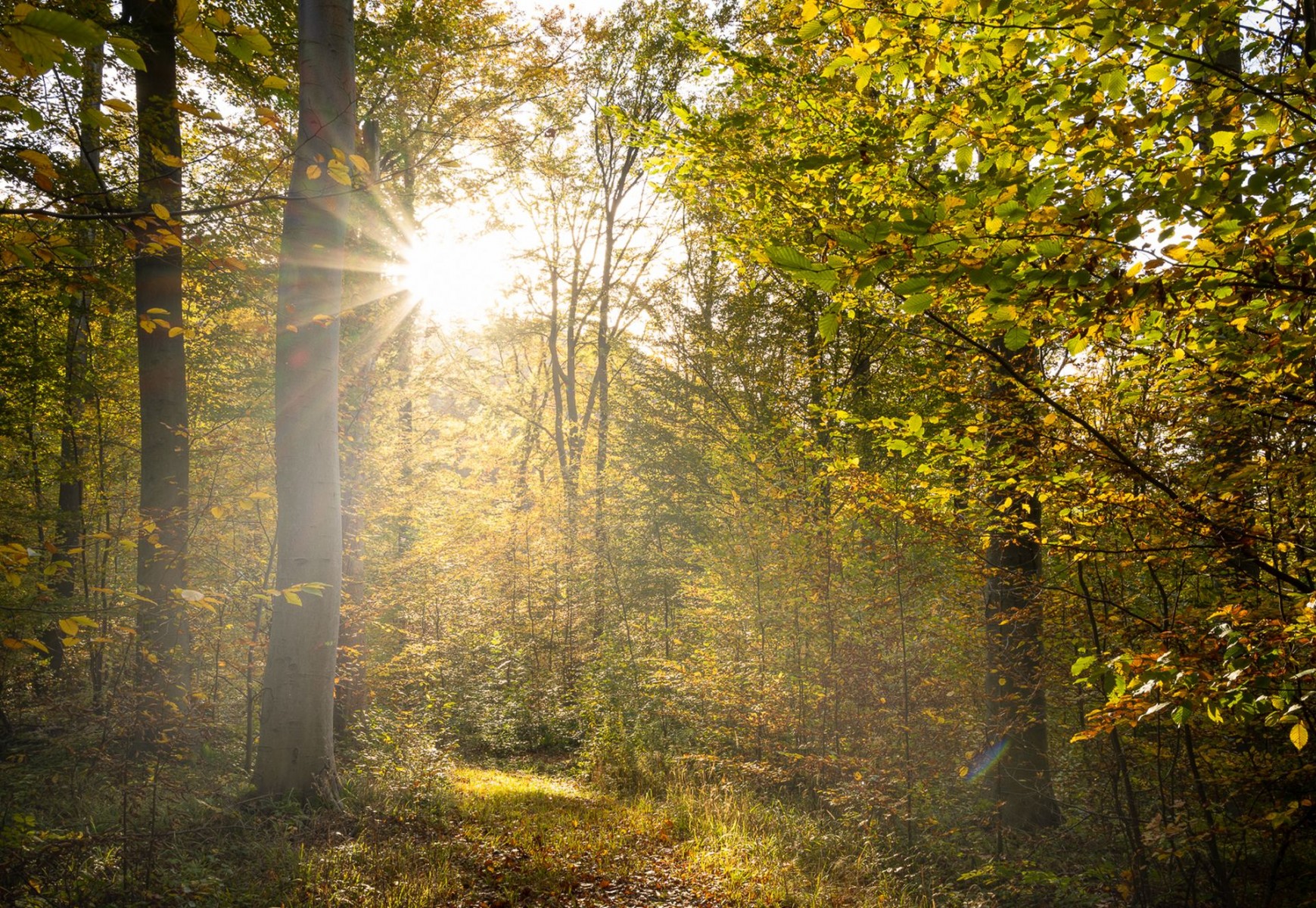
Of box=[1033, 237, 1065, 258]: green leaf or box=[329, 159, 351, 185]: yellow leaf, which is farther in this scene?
box=[329, 159, 351, 185]: yellow leaf

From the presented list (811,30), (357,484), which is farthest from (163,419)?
(811,30)

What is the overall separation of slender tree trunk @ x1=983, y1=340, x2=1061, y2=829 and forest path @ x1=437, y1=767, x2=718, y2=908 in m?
2.84

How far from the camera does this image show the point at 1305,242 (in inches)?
79.7

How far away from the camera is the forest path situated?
15.8 feet

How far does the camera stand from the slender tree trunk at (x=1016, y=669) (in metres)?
5.04

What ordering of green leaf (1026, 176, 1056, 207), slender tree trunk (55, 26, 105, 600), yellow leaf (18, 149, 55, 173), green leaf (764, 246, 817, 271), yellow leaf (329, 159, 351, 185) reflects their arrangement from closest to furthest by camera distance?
green leaf (764, 246, 817, 271) < green leaf (1026, 176, 1056, 207) < yellow leaf (18, 149, 55, 173) < yellow leaf (329, 159, 351, 185) < slender tree trunk (55, 26, 105, 600)

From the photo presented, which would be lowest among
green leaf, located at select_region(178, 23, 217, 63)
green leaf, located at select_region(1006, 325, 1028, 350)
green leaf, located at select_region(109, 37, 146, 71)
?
green leaf, located at select_region(1006, 325, 1028, 350)

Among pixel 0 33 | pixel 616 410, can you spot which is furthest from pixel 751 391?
pixel 0 33

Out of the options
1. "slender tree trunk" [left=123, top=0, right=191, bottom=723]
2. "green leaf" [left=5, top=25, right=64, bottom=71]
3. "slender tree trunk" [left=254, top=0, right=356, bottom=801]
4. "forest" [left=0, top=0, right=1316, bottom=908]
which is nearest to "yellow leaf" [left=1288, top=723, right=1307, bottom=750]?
"forest" [left=0, top=0, right=1316, bottom=908]

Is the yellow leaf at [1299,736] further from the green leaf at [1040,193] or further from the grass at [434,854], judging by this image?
the grass at [434,854]

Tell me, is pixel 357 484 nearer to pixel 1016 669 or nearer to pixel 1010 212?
pixel 1016 669

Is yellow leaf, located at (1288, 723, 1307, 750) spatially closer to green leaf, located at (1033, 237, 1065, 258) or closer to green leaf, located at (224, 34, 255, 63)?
green leaf, located at (1033, 237, 1065, 258)

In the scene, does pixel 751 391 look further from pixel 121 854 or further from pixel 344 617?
pixel 121 854

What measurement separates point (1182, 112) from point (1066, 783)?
21.8ft
